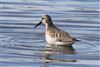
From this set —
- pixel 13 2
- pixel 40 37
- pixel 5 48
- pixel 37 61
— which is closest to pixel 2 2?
pixel 13 2

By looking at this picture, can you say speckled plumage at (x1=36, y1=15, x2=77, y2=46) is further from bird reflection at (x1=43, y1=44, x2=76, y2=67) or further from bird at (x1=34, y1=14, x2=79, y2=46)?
bird reflection at (x1=43, y1=44, x2=76, y2=67)

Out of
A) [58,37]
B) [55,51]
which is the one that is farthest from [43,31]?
[55,51]

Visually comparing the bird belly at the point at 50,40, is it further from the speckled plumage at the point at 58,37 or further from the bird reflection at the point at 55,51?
the bird reflection at the point at 55,51

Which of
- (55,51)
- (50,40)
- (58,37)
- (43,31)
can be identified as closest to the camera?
(55,51)

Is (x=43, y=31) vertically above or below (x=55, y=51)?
above

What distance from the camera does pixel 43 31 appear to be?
18078 millimetres

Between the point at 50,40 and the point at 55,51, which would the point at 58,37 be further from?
the point at 55,51

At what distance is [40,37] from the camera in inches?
677

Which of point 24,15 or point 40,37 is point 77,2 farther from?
point 40,37

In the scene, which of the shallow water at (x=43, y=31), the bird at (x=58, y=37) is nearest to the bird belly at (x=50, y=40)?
the bird at (x=58, y=37)

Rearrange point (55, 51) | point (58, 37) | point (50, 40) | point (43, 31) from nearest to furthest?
point (55, 51)
point (58, 37)
point (50, 40)
point (43, 31)

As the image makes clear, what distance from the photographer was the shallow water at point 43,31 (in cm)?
1420

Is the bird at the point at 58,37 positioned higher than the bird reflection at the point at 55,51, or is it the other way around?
the bird at the point at 58,37

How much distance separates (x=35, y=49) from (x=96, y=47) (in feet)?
5.24
